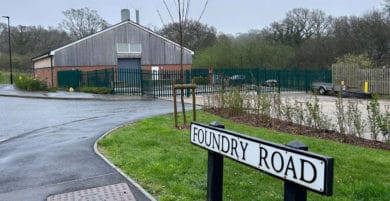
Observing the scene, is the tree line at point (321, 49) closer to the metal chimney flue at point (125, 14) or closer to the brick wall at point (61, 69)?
the brick wall at point (61, 69)

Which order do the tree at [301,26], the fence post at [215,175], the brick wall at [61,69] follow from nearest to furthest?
1. the fence post at [215,175]
2. the brick wall at [61,69]
3. the tree at [301,26]

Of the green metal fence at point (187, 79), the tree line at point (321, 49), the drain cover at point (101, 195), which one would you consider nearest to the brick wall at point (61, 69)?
the tree line at point (321, 49)

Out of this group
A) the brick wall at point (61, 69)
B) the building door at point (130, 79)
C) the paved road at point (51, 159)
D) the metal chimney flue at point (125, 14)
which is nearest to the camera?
the paved road at point (51, 159)

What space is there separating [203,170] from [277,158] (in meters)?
3.58

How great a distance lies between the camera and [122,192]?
536cm

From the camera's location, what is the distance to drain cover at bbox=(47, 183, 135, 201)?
516cm

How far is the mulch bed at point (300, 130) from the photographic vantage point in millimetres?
9128

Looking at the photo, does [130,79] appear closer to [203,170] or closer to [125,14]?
[203,170]

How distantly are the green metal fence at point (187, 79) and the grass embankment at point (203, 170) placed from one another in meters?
12.4

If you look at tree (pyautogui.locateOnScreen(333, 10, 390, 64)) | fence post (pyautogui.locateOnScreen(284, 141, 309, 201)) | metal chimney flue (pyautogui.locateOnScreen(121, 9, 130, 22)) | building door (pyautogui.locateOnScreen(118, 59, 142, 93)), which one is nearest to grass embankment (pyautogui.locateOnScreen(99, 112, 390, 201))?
fence post (pyautogui.locateOnScreen(284, 141, 309, 201))

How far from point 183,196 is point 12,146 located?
6140 millimetres

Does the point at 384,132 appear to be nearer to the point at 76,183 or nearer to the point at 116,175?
the point at 116,175

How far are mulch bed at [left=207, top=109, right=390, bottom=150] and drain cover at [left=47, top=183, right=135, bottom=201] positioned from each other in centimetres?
577

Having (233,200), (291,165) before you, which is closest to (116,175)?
(233,200)
